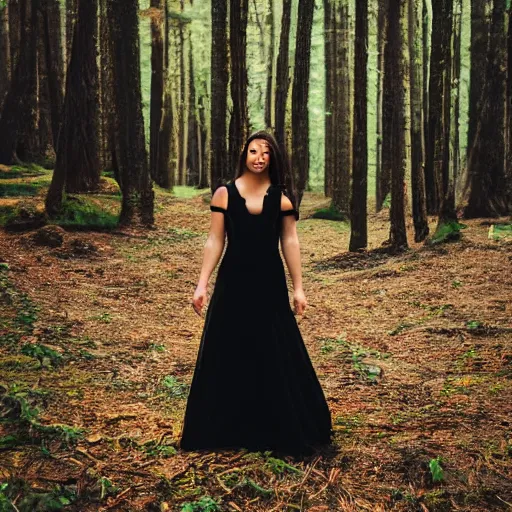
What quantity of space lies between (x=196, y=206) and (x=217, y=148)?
315 inches

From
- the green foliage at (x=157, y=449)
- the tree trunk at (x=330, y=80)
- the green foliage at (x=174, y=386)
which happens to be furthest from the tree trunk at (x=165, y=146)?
the green foliage at (x=157, y=449)

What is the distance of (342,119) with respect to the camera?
18.9 m

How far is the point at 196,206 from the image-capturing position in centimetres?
2092

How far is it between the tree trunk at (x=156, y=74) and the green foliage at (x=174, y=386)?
16.5 m

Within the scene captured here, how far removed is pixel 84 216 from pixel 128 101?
2546 mm

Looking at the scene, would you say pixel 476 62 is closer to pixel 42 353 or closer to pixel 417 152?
pixel 417 152

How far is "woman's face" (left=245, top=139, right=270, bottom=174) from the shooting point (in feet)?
14.4

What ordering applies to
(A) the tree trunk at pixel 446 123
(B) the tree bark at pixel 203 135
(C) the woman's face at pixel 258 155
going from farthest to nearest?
1. (B) the tree bark at pixel 203 135
2. (A) the tree trunk at pixel 446 123
3. (C) the woman's face at pixel 258 155

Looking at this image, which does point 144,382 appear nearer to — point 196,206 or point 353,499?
point 353,499

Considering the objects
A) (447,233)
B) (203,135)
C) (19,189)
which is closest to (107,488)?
(447,233)

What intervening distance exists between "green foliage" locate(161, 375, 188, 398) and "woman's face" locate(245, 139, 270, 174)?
88.3 inches

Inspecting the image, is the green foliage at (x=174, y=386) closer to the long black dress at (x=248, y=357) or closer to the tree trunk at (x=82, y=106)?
the long black dress at (x=248, y=357)

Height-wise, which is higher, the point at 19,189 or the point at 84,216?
the point at 19,189

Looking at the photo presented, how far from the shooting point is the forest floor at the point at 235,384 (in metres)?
3.94
